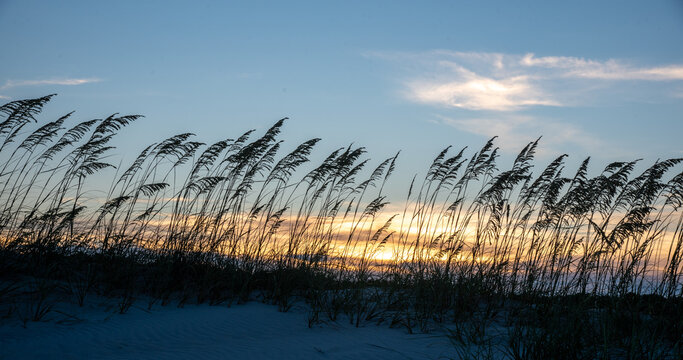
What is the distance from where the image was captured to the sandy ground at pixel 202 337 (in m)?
3.60

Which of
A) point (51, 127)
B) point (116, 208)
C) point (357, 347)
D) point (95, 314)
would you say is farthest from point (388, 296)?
point (51, 127)

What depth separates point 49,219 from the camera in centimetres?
556

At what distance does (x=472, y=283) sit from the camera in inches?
194

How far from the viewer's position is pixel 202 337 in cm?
416

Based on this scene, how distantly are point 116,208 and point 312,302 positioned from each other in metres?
2.92

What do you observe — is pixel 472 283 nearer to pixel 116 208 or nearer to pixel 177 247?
pixel 177 247

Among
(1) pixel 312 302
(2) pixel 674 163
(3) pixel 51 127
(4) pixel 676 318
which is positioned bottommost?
(1) pixel 312 302

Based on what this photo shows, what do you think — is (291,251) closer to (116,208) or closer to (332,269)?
(332,269)

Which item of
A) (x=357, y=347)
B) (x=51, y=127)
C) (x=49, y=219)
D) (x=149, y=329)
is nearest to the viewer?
(x=357, y=347)

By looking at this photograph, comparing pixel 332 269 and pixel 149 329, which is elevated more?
pixel 332 269

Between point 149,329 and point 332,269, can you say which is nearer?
point 149,329

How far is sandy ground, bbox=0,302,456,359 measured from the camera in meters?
3.60

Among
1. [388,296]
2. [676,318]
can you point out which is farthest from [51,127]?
[676,318]

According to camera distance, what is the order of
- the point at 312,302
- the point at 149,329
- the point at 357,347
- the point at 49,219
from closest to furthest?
the point at 357,347 < the point at 149,329 < the point at 312,302 < the point at 49,219
